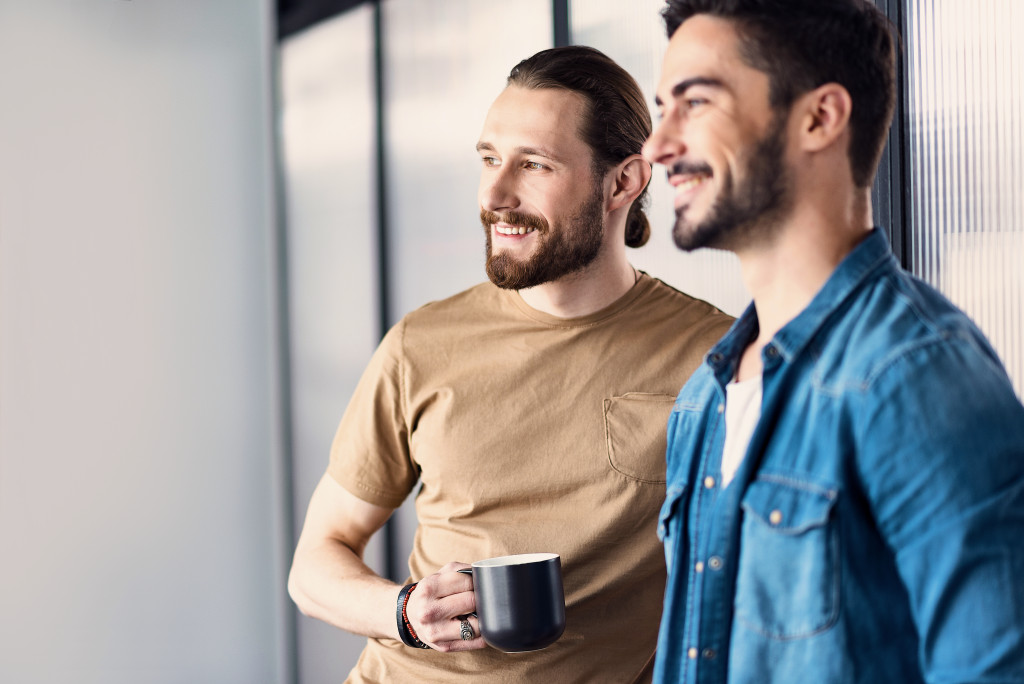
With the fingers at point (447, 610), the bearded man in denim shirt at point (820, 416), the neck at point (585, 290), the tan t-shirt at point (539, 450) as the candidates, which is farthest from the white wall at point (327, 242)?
the bearded man in denim shirt at point (820, 416)

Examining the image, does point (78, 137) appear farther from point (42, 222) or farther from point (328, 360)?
point (328, 360)

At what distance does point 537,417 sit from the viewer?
1369 mm

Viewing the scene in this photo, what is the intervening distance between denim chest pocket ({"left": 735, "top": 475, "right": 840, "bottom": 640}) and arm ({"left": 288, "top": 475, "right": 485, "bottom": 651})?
472mm

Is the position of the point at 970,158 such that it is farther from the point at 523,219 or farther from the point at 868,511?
the point at 868,511

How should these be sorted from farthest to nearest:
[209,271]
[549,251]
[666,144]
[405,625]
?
1. [209,271]
2. [549,251]
3. [405,625]
4. [666,144]

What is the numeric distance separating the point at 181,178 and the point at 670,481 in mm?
2341

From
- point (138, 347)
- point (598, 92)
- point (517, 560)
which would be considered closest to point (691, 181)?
point (517, 560)

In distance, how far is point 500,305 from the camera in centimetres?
152

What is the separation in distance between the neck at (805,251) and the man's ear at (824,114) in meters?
0.06

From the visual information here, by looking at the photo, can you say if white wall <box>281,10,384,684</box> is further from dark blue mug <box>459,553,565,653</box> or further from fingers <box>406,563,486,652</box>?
dark blue mug <box>459,553,565,653</box>

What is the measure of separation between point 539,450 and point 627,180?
484 mm

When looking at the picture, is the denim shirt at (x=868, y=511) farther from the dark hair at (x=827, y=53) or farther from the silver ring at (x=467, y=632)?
the silver ring at (x=467, y=632)

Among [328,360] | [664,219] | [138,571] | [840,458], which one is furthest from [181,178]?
[840,458]

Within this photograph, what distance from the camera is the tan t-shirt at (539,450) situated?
1.30m
